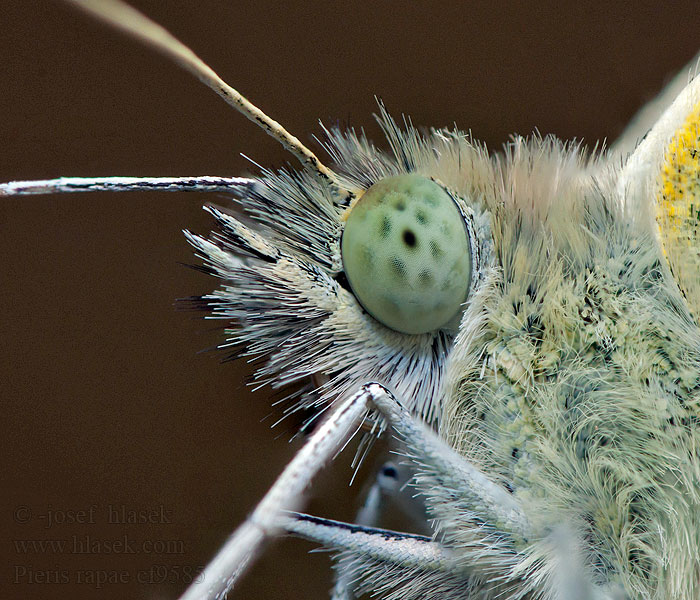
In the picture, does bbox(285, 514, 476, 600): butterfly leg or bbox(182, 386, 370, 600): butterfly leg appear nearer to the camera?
bbox(182, 386, 370, 600): butterfly leg

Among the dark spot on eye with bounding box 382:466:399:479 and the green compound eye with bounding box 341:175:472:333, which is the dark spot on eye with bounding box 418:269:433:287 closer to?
the green compound eye with bounding box 341:175:472:333

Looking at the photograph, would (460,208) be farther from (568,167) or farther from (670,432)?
(670,432)

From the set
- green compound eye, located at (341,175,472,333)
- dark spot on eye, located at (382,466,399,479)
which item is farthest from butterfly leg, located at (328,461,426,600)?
green compound eye, located at (341,175,472,333)

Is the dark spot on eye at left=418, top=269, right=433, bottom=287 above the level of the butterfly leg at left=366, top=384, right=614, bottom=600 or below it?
above

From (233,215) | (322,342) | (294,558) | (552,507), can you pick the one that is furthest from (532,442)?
(294,558)

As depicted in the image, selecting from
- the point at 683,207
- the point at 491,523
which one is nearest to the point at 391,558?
the point at 491,523
